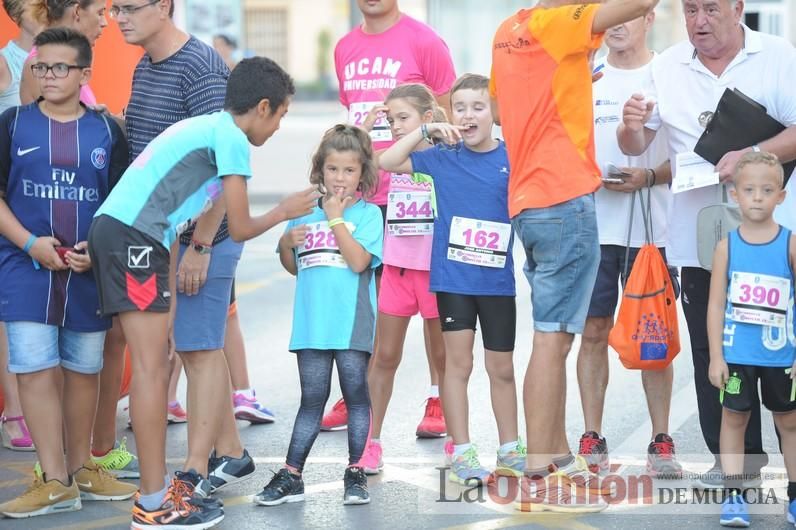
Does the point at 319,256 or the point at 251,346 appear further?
the point at 251,346

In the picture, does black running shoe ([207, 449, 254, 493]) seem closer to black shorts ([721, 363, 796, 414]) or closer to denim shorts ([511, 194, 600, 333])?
denim shorts ([511, 194, 600, 333])

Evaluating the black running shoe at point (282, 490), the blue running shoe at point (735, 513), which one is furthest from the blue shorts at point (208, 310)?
the blue running shoe at point (735, 513)

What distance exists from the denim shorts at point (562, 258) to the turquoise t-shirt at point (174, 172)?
119 centimetres

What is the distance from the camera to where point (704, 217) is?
17.1ft

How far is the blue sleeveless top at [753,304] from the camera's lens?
478cm

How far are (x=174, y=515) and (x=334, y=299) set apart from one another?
3.62ft

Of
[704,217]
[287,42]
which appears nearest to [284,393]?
[704,217]

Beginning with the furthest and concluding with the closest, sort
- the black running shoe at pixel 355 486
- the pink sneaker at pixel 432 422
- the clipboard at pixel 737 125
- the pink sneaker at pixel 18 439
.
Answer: the pink sneaker at pixel 432 422
the pink sneaker at pixel 18 439
the black running shoe at pixel 355 486
the clipboard at pixel 737 125

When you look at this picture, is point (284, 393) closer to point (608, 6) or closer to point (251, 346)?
point (251, 346)

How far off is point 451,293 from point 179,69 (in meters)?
1.49

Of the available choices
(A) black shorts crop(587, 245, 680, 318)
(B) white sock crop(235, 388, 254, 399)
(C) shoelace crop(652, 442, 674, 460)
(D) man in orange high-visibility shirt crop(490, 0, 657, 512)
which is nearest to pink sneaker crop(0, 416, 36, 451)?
(B) white sock crop(235, 388, 254, 399)

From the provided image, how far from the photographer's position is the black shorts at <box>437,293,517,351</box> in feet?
17.9

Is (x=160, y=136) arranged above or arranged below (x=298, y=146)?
below

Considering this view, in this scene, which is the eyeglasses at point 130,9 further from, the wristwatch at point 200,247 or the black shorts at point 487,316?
the black shorts at point 487,316
